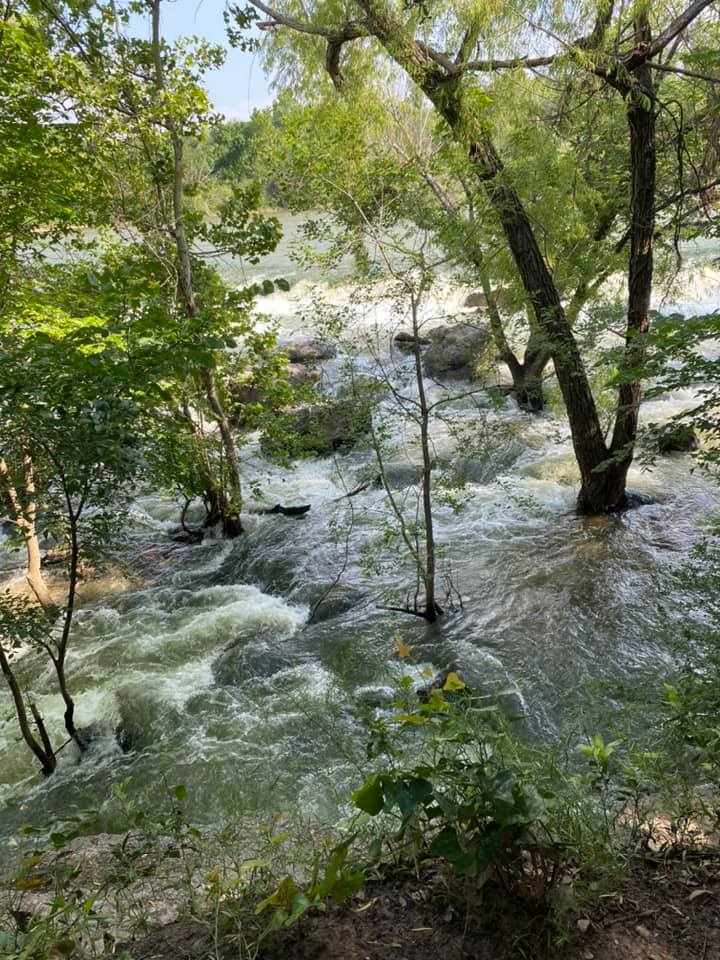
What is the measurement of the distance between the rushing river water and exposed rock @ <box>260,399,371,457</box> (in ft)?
1.55

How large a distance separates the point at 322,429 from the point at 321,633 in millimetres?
2045

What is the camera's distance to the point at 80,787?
3.79 meters

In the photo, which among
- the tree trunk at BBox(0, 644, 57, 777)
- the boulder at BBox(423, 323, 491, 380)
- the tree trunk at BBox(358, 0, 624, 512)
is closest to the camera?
the tree trunk at BBox(0, 644, 57, 777)

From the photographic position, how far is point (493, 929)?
170cm

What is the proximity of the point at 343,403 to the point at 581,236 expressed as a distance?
456 cm

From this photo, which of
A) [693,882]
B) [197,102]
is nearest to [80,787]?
[693,882]

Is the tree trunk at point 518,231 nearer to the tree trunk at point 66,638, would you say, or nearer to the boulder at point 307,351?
the tree trunk at point 66,638

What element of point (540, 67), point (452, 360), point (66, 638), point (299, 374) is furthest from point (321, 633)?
point (299, 374)

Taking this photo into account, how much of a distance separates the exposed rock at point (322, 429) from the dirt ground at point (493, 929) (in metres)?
3.69

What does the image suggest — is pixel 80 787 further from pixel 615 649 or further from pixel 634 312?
pixel 634 312

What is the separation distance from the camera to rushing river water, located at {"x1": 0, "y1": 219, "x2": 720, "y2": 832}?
385 centimetres

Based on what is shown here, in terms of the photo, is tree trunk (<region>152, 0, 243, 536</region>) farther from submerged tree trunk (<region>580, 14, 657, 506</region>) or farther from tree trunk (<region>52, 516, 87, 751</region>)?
submerged tree trunk (<region>580, 14, 657, 506</region>)

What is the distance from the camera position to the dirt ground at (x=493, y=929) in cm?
164

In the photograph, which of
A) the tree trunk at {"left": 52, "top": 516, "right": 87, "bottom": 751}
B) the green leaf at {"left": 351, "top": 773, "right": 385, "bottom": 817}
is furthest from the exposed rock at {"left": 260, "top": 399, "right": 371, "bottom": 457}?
the green leaf at {"left": 351, "top": 773, "right": 385, "bottom": 817}
